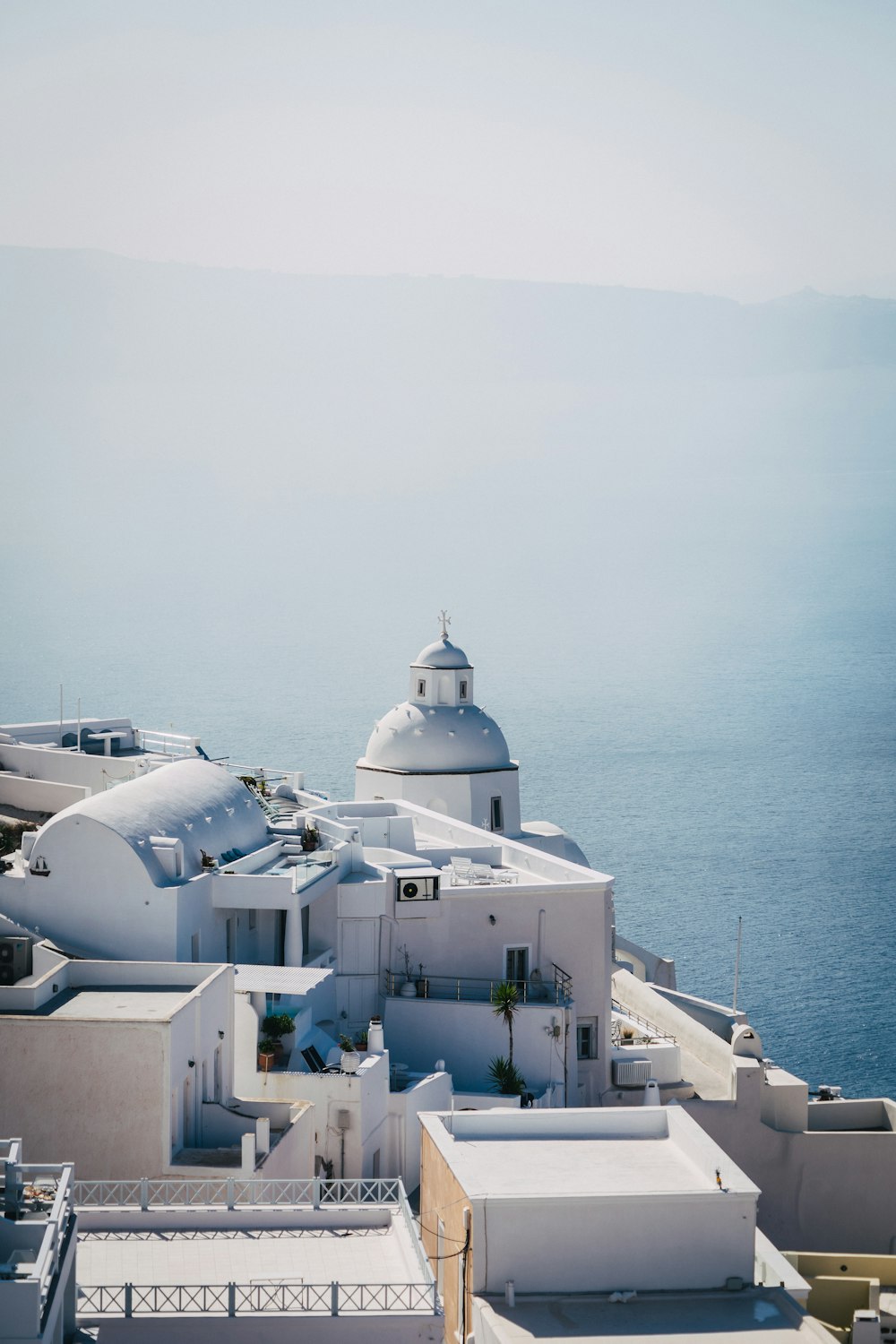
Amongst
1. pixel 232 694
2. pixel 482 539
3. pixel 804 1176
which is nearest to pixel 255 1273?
pixel 804 1176

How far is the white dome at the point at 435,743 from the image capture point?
3934cm

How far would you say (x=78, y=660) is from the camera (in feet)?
409

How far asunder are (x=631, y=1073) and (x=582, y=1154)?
33.6 ft

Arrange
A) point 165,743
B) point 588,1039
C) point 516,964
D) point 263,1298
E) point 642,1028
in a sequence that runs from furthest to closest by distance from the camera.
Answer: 1. point 165,743
2. point 642,1028
3. point 588,1039
4. point 516,964
5. point 263,1298

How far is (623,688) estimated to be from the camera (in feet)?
409

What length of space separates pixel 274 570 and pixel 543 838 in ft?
463

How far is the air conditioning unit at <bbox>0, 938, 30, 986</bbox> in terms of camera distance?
22781 millimetres

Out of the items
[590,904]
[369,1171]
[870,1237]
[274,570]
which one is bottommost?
[870,1237]

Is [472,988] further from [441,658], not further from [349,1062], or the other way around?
[441,658]

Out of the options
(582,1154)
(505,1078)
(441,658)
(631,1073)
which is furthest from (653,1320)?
(441,658)

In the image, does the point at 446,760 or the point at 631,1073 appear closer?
the point at 631,1073

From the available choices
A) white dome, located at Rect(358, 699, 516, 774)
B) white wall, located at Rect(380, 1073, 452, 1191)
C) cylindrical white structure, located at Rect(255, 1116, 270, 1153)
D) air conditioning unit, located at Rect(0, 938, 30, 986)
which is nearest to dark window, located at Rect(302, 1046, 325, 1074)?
white wall, located at Rect(380, 1073, 452, 1191)

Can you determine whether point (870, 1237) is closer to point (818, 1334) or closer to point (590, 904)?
point (590, 904)

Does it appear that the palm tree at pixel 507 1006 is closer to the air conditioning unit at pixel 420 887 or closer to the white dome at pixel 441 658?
the air conditioning unit at pixel 420 887
